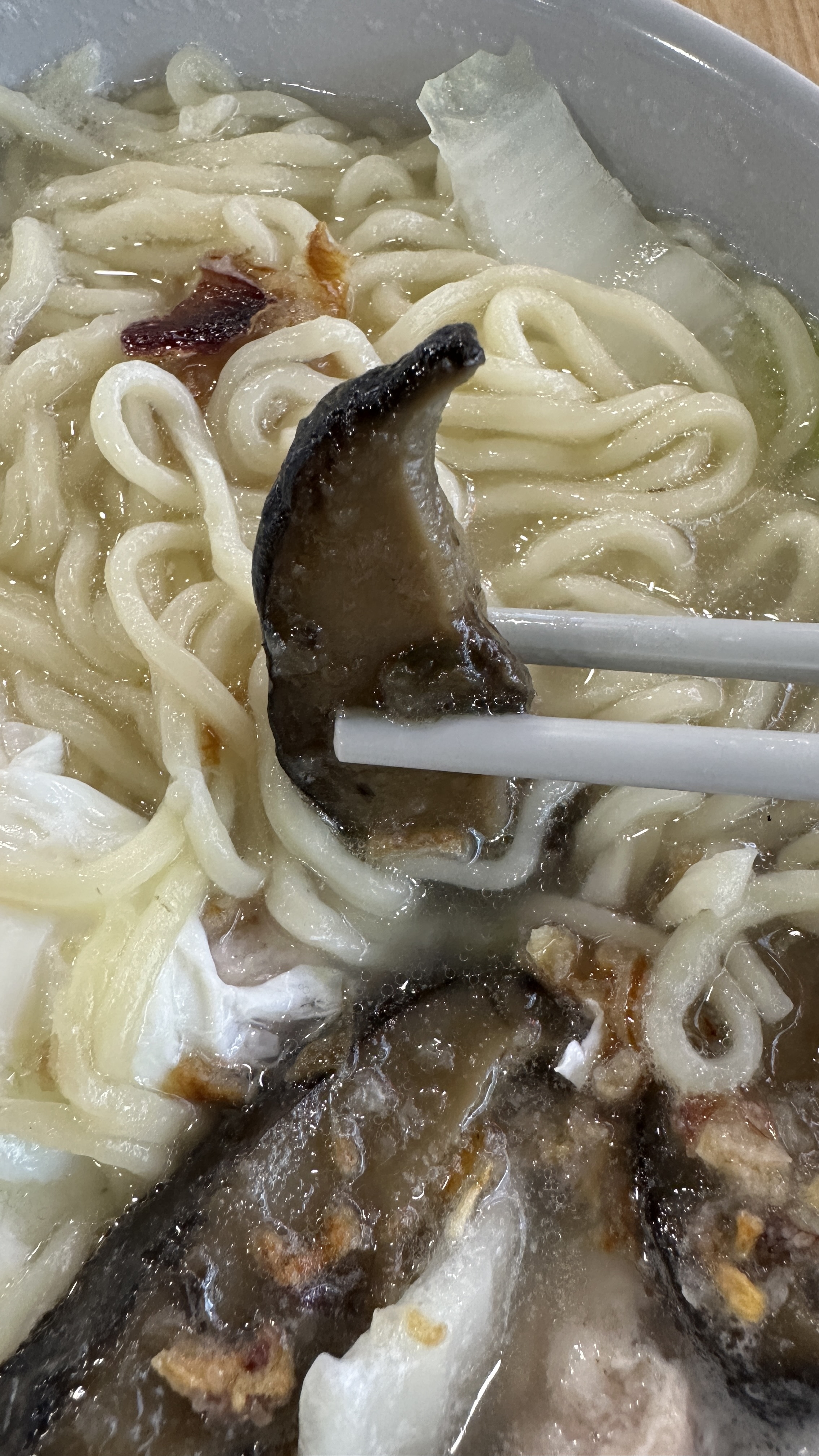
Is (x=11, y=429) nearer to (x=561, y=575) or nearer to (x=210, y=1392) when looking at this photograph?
(x=561, y=575)

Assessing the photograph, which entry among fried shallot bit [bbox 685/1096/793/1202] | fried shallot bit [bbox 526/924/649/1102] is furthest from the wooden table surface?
fried shallot bit [bbox 685/1096/793/1202]

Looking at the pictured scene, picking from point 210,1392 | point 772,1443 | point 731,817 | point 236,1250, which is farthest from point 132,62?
point 772,1443

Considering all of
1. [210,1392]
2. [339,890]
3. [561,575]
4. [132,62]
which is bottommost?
[210,1392]

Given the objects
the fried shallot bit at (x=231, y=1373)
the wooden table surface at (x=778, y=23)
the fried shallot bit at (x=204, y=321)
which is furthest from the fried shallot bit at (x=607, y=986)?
the wooden table surface at (x=778, y=23)

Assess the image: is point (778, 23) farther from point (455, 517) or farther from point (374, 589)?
point (374, 589)

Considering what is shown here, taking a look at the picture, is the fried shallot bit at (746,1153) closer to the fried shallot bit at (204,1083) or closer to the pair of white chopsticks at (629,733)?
the pair of white chopsticks at (629,733)

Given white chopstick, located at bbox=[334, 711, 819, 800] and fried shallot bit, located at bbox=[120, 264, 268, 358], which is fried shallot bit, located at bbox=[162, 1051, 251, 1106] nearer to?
white chopstick, located at bbox=[334, 711, 819, 800]
